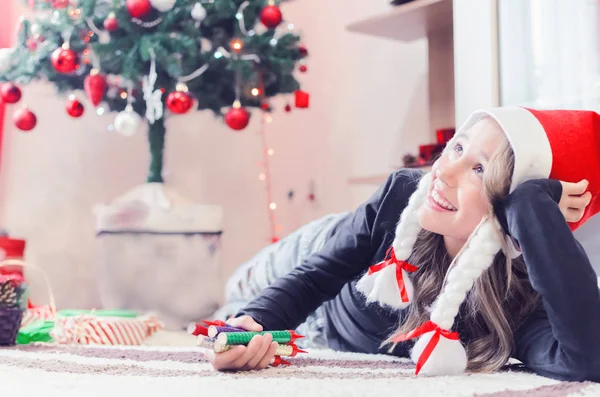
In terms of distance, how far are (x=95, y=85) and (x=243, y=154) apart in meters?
0.92

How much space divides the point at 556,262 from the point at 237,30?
1305 millimetres

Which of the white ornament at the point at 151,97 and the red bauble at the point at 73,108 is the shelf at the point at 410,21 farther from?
the red bauble at the point at 73,108

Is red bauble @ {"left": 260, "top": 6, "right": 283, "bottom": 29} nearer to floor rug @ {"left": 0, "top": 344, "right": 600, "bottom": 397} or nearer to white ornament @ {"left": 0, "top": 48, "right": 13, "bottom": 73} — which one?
white ornament @ {"left": 0, "top": 48, "right": 13, "bottom": 73}

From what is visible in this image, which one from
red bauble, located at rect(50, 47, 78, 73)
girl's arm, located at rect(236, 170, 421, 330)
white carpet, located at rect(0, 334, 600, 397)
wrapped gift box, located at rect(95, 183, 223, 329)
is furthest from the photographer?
wrapped gift box, located at rect(95, 183, 223, 329)

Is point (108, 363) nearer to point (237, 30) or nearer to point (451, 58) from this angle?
point (237, 30)

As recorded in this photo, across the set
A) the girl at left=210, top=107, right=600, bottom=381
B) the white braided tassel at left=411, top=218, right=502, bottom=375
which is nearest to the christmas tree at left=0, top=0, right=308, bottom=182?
the girl at left=210, top=107, right=600, bottom=381

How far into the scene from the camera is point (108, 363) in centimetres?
96

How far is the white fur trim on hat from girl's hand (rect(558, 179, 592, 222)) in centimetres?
3

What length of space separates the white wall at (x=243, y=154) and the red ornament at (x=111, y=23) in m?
0.57

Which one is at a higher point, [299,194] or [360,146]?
[360,146]

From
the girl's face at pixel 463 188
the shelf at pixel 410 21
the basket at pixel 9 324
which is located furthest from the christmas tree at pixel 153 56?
the girl's face at pixel 463 188

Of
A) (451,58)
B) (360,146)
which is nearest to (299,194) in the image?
(360,146)

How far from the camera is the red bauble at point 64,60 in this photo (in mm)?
1734

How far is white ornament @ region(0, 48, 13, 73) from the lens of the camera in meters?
1.85
